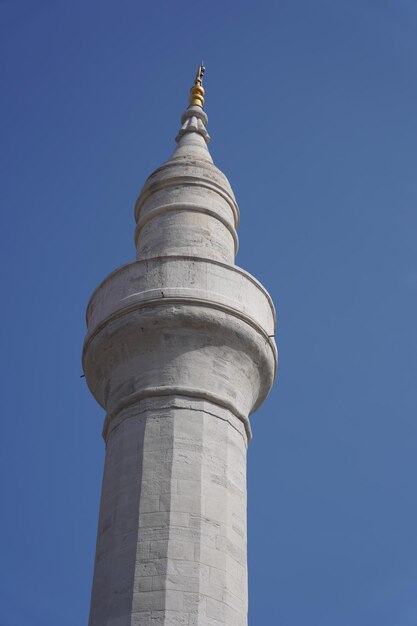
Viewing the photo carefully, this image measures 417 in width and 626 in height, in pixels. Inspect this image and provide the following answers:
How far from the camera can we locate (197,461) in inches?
356

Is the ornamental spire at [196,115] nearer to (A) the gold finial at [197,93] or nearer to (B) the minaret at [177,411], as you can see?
(A) the gold finial at [197,93]

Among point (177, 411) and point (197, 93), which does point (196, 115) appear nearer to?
point (197, 93)

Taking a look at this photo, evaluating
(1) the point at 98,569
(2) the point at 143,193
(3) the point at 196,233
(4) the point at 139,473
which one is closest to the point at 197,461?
(4) the point at 139,473

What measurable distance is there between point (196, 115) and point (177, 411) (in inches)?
246

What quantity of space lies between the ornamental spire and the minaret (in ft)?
7.47

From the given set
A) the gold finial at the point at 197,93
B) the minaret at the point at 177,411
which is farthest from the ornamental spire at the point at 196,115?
the minaret at the point at 177,411

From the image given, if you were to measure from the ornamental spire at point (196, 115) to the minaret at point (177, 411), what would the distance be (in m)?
2.28

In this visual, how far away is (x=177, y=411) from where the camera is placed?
934 cm

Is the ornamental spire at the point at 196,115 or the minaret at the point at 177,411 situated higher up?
the ornamental spire at the point at 196,115

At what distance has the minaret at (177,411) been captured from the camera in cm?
830

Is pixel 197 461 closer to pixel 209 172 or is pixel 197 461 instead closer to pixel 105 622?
pixel 105 622

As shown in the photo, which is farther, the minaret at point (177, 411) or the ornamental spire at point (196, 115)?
the ornamental spire at point (196, 115)

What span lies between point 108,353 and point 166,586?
2841mm

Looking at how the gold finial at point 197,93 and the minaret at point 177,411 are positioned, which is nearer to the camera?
the minaret at point 177,411
